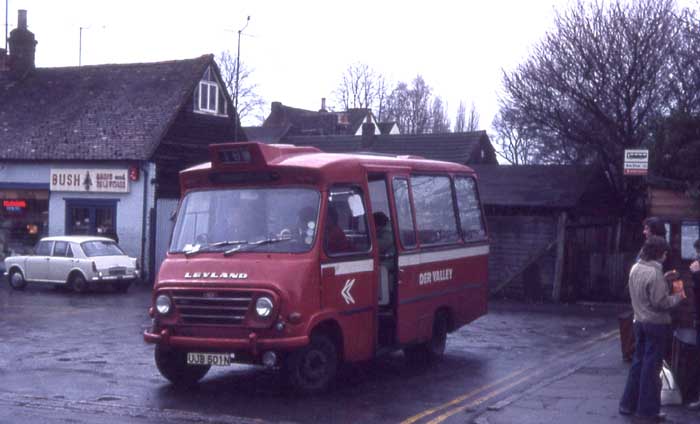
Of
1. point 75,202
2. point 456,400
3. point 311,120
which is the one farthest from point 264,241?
point 311,120

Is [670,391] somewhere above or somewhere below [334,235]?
below

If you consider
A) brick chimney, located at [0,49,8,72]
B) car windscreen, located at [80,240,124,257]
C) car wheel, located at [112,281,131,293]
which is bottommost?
car wheel, located at [112,281,131,293]

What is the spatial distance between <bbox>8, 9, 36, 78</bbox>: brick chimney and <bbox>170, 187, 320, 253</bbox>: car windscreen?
27998 millimetres

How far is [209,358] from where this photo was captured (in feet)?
36.6

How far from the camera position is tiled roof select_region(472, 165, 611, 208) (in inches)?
1113

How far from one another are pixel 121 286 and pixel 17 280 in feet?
10.6

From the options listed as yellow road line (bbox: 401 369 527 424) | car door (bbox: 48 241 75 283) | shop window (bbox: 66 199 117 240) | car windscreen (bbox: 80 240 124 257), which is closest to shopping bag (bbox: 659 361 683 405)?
yellow road line (bbox: 401 369 527 424)

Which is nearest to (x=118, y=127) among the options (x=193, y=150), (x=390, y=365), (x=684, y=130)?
(x=193, y=150)

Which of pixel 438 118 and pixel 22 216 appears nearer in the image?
pixel 22 216

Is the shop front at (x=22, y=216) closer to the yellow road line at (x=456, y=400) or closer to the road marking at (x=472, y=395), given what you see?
the road marking at (x=472, y=395)

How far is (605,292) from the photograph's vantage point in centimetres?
2562

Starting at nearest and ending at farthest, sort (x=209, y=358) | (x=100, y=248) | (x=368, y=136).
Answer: (x=209, y=358), (x=100, y=248), (x=368, y=136)

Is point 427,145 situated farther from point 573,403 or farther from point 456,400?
point 573,403

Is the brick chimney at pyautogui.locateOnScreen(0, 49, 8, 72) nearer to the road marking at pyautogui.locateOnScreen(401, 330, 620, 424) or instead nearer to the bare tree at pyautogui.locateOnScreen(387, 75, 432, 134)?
the road marking at pyautogui.locateOnScreen(401, 330, 620, 424)
